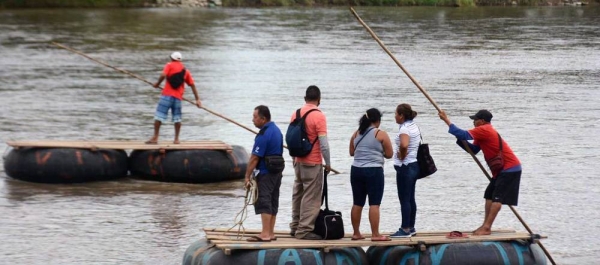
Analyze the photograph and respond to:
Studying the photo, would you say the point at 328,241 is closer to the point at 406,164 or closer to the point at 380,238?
the point at 380,238

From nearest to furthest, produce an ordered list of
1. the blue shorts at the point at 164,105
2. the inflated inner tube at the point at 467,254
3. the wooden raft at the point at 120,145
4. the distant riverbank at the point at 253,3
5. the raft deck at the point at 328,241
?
1. the raft deck at the point at 328,241
2. the inflated inner tube at the point at 467,254
3. the wooden raft at the point at 120,145
4. the blue shorts at the point at 164,105
5. the distant riverbank at the point at 253,3

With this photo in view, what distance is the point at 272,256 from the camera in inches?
471

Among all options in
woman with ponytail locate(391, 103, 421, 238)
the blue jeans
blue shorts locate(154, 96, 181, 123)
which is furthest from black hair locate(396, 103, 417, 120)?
blue shorts locate(154, 96, 181, 123)

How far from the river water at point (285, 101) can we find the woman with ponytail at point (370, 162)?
2.84m

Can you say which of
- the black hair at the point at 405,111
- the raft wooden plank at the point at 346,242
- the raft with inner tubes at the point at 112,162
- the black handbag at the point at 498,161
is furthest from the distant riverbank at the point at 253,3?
the raft wooden plank at the point at 346,242

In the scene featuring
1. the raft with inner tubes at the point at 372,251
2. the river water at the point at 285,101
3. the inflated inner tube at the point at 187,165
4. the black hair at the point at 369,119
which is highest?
the black hair at the point at 369,119

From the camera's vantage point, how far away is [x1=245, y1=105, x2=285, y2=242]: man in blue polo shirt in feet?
41.2

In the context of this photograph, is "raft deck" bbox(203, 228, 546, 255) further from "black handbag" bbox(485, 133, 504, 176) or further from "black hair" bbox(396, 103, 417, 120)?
"black hair" bbox(396, 103, 417, 120)

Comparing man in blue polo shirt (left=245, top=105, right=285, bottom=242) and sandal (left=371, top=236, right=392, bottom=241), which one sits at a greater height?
man in blue polo shirt (left=245, top=105, right=285, bottom=242)

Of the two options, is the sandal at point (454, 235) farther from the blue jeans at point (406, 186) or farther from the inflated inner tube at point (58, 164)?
the inflated inner tube at point (58, 164)

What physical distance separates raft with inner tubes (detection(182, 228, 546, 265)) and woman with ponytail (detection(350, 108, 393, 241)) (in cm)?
26

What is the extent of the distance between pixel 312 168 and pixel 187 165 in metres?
6.40

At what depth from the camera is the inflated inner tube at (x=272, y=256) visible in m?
12.0

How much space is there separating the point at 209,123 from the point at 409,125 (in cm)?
1350
